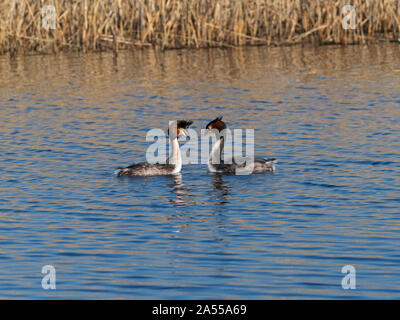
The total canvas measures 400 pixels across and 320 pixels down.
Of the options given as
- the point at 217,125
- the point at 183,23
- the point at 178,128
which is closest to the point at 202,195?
the point at 178,128

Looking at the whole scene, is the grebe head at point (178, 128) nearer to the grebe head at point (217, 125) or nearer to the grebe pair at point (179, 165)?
the grebe pair at point (179, 165)

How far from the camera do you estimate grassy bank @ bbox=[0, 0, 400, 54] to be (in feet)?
95.0

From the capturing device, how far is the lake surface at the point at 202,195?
905 centimetres

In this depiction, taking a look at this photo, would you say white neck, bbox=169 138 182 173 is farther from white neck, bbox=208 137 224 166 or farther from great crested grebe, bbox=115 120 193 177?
white neck, bbox=208 137 224 166

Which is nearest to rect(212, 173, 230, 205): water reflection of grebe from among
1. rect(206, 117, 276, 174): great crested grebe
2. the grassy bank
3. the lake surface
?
the lake surface

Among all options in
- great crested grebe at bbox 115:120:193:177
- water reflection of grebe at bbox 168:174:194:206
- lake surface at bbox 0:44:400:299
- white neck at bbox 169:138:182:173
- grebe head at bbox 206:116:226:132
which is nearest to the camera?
lake surface at bbox 0:44:400:299

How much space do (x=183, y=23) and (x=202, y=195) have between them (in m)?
17.5

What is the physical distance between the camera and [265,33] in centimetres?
3105

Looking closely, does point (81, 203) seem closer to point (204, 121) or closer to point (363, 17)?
point (204, 121)

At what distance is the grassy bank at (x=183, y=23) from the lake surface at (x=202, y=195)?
4.23 meters

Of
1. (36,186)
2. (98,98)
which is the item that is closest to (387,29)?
(98,98)

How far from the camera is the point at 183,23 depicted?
29.7 m

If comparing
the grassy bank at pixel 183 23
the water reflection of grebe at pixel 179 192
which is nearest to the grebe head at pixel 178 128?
the water reflection of grebe at pixel 179 192

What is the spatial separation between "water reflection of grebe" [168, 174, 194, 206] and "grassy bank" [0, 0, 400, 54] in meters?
15.8
